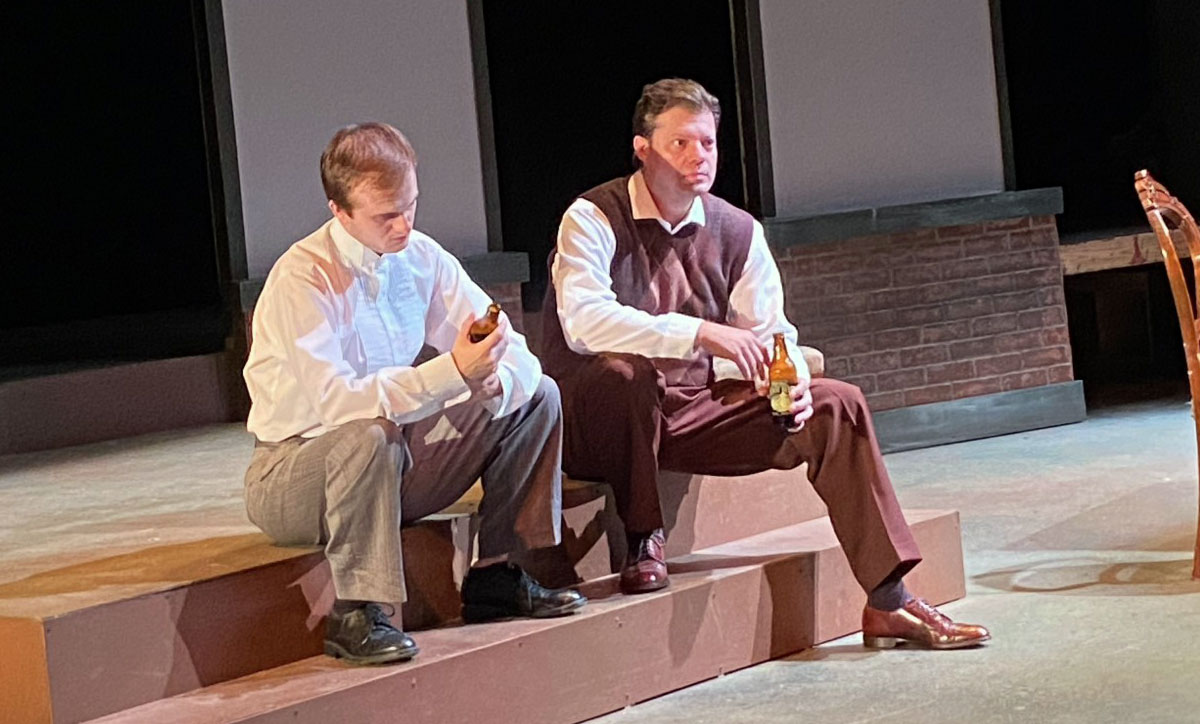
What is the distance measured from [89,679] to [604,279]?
4.73 feet

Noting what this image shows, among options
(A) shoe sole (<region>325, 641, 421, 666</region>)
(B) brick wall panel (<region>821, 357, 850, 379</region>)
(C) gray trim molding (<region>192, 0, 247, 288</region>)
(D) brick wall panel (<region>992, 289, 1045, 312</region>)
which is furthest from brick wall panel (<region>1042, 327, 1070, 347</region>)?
(A) shoe sole (<region>325, 641, 421, 666</region>)

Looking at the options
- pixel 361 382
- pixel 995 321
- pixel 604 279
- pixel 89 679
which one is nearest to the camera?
pixel 89 679

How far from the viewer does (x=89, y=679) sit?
3309 millimetres

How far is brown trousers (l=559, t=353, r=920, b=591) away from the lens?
13.3 ft

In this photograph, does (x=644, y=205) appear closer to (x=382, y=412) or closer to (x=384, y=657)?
(x=382, y=412)

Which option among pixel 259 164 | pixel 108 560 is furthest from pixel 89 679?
pixel 259 164

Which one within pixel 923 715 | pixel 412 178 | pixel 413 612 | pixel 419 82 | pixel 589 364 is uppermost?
pixel 419 82

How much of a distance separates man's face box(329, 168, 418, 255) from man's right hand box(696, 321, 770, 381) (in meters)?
0.76

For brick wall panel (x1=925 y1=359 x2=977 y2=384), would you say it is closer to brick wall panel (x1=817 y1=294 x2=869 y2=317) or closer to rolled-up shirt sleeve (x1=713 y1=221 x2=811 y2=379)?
brick wall panel (x1=817 y1=294 x2=869 y2=317)

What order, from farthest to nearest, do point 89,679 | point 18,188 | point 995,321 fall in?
point 18,188, point 995,321, point 89,679

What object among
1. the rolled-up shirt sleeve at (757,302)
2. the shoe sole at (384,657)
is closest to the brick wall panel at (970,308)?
the rolled-up shirt sleeve at (757,302)

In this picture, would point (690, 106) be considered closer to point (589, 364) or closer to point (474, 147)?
point (589, 364)

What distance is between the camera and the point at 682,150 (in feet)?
13.7

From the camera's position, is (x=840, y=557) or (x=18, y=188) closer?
(x=840, y=557)
